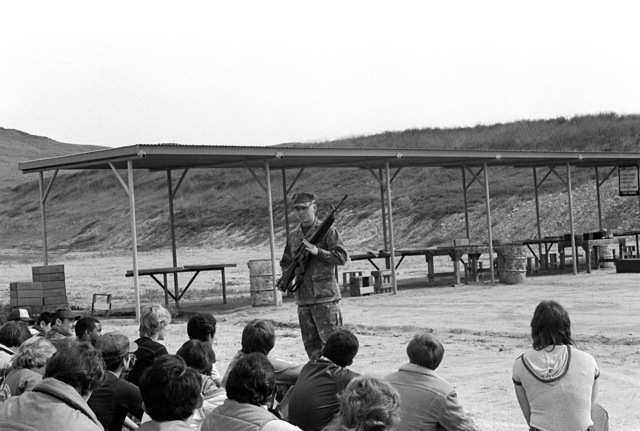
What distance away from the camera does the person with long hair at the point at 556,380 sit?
4953 mm

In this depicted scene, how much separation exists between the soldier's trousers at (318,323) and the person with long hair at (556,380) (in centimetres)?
299

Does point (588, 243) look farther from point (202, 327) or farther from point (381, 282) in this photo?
point (202, 327)

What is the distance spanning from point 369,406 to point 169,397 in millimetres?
888

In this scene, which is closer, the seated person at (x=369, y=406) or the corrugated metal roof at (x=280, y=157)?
the seated person at (x=369, y=406)

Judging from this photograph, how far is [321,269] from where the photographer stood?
8.05 meters

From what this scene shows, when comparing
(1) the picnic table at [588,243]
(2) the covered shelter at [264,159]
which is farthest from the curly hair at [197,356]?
(1) the picnic table at [588,243]

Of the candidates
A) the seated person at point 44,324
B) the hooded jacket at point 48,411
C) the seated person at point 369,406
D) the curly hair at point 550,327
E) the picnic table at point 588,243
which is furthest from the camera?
the picnic table at point 588,243

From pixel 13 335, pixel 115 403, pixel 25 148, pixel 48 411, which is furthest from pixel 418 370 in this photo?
pixel 25 148

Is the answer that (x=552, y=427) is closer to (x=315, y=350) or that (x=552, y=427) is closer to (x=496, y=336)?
(x=315, y=350)

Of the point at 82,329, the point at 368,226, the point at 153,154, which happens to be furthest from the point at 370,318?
the point at 368,226

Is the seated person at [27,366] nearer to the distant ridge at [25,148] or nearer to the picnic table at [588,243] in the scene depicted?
the picnic table at [588,243]

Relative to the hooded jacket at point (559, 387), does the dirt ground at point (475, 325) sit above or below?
below

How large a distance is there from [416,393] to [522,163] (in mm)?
20507

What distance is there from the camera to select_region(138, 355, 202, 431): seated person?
401 cm
